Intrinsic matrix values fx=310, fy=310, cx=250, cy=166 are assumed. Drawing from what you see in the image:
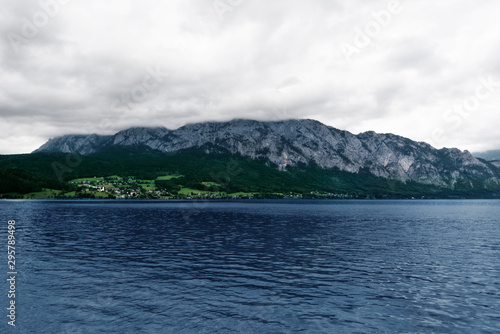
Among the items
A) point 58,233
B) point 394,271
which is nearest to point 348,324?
point 394,271

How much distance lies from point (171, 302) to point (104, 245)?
1697 inches

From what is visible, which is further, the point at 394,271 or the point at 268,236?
the point at 268,236

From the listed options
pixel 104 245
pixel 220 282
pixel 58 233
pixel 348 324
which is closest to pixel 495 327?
pixel 348 324

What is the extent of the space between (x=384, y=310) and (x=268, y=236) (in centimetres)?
5487

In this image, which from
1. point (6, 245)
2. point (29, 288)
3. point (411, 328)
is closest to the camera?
point (411, 328)

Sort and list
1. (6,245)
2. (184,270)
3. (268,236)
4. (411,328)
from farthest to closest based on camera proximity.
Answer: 1. (268,236)
2. (6,245)
3. (184,270)
4. (411,328)

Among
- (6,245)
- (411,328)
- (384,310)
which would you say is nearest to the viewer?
(411,328)

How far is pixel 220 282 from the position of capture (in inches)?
1569

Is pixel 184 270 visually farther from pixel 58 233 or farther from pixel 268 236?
pixel 58 233

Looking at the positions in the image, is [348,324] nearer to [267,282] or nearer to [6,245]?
[267,282]

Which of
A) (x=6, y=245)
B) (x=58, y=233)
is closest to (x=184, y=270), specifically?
(x=6, y=245)

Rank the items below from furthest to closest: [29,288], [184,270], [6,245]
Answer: [6,245] → [184,270] → [29,288]

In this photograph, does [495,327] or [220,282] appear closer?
[495,327]

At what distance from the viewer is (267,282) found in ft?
131
